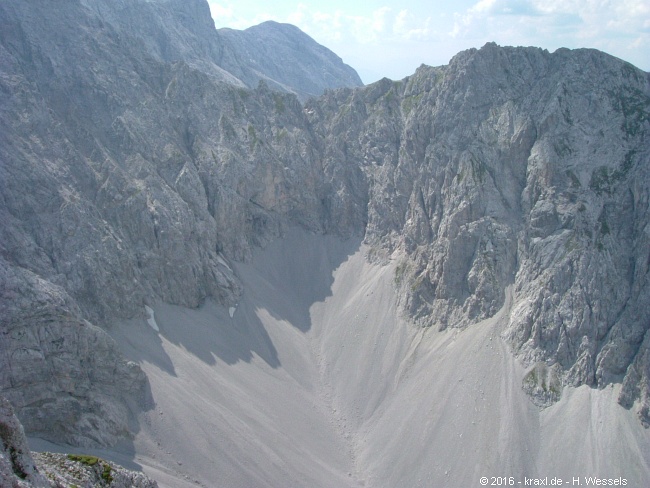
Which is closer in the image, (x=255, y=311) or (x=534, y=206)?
(x=534, y=206)

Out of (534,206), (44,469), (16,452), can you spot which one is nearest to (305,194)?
(534,206)

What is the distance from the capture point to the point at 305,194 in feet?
334

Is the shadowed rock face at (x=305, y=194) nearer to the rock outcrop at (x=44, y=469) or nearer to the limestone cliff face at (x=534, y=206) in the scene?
the limestone cliff face at (x=534, y=206)

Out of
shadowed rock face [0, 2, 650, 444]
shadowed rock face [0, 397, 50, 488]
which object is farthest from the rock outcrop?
shadowed rock face [0, 2, 650, 444]

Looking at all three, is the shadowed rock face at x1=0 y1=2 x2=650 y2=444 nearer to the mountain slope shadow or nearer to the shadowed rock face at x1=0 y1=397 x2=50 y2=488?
the mountain slope shadow

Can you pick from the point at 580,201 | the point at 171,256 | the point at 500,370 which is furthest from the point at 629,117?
the point at 171,256

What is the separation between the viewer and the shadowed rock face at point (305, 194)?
6088 centimetres

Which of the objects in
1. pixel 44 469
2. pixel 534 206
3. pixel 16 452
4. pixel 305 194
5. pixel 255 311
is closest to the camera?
pixel 16 452

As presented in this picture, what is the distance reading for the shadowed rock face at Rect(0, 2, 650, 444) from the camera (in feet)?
200

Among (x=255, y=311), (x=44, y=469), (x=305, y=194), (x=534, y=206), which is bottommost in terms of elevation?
(x=255, y=311)

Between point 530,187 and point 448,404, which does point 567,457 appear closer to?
point 448,404

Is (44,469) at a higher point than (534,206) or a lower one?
lower

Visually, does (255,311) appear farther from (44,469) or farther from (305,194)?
(44,469)

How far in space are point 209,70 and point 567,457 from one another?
145m
